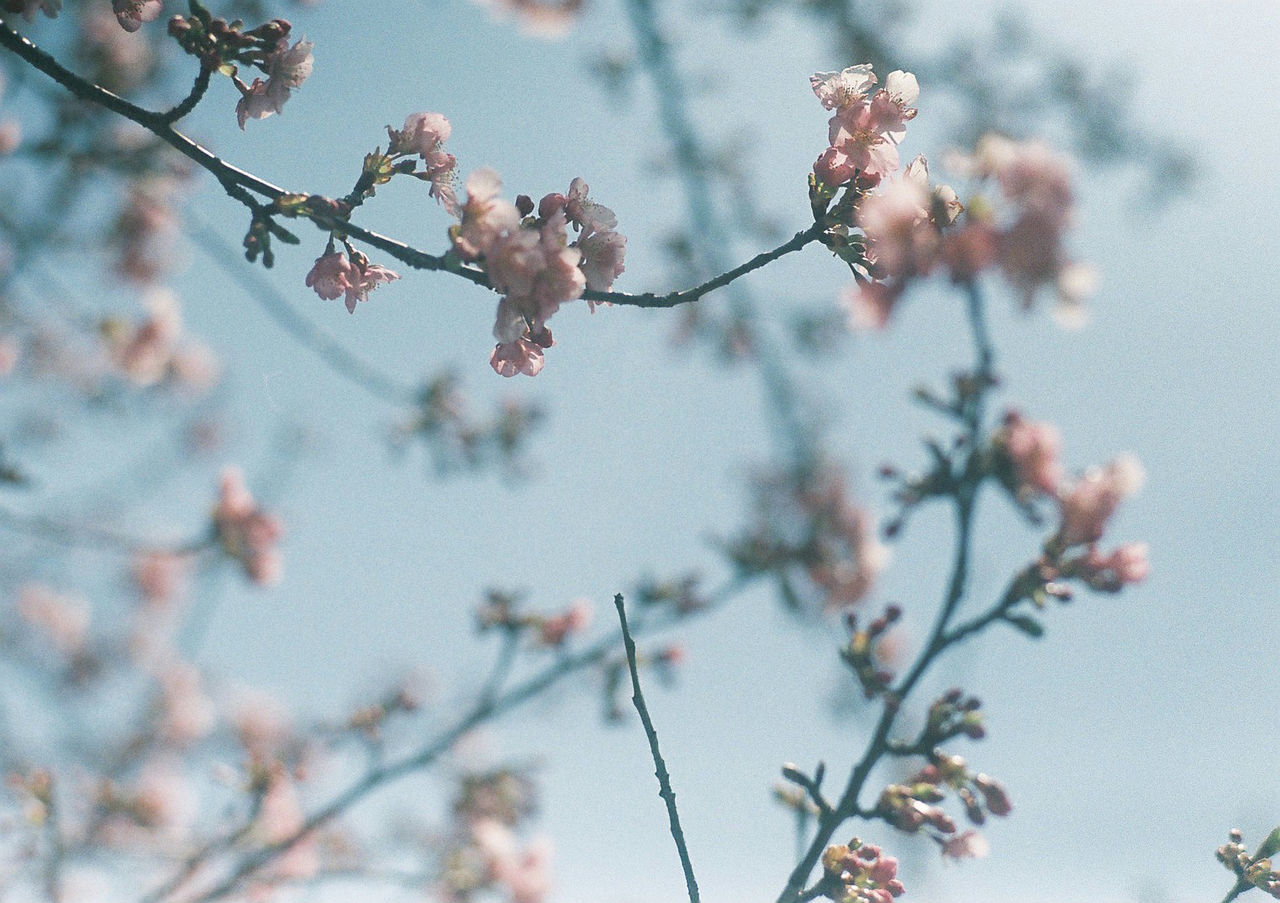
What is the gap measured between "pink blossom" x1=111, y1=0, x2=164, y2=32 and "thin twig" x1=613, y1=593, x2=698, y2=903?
1.39m

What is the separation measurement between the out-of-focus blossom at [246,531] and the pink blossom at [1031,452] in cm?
379

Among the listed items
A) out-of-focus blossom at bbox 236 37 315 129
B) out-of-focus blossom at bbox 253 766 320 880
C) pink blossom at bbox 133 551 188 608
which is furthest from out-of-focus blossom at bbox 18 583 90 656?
out-of-focus blossom at bbox 236 37 315 129

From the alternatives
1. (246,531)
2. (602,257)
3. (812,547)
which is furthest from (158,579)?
(602,257)

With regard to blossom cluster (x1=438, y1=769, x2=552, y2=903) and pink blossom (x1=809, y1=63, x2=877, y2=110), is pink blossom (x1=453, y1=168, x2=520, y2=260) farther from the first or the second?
blossom cluster (x1=438, y1=769, x2=552, y2=903)

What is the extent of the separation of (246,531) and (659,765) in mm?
3593

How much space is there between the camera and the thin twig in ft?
4.56

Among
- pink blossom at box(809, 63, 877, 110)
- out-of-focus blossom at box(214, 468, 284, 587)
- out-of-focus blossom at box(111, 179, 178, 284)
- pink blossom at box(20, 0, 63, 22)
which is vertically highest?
out-of-focus blossom at box(111, 179, 178, 284)

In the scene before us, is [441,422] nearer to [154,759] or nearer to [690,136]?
[690,136]

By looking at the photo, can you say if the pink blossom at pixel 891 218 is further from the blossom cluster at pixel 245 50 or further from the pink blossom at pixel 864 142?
the blossom cluster at pixel 245 50

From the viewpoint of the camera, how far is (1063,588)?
72.8 inches

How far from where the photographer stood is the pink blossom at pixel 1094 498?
1906 millimetres

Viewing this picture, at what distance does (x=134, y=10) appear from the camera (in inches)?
61.1

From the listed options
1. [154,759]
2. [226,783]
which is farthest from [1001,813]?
[154,759]

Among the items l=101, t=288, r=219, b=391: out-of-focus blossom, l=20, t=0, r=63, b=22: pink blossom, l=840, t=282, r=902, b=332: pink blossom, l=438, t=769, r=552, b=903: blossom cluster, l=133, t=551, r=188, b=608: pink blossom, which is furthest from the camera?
l=133, t=551, r=188, b=608: pink blossom
